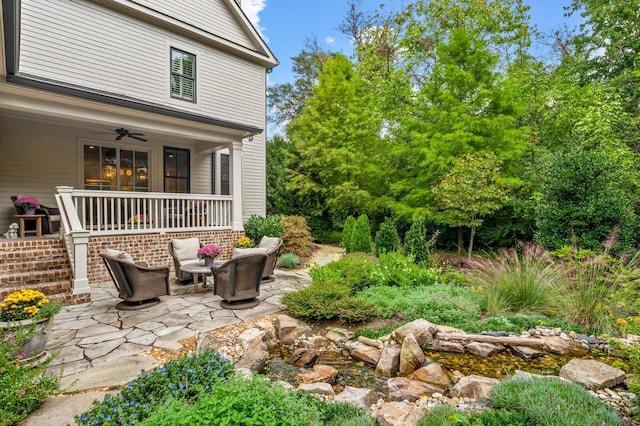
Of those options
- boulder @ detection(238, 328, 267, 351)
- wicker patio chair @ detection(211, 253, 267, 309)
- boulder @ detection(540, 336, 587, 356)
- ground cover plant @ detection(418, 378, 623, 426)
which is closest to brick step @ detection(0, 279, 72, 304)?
wicker patio chair @ detection(211, 253, 267, 309)

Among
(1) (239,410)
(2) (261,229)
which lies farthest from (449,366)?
(2) (261,229)

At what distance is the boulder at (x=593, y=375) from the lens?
3.11 meters

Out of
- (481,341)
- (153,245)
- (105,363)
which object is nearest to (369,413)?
(481,341)

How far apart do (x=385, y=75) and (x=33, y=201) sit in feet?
46.2

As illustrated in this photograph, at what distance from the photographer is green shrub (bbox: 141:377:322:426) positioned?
1.93m

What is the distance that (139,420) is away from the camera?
90.6 inches

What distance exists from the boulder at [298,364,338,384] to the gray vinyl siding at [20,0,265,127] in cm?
926

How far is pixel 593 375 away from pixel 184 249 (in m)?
7.16

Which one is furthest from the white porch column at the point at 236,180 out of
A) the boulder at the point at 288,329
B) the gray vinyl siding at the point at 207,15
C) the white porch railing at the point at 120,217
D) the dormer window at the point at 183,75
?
the boulder at the point at 288,329

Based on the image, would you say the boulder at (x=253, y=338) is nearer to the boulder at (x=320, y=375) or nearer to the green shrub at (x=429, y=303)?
the boulder at (x=320, y=375)

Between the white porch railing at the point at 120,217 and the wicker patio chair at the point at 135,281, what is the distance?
3.48 feet

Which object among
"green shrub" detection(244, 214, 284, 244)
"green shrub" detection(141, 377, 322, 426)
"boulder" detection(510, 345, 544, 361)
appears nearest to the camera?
"green shrub" detection(141, 377, 322, 426)

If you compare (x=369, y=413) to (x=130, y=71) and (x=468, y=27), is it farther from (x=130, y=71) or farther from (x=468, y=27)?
(x=468, y=27)

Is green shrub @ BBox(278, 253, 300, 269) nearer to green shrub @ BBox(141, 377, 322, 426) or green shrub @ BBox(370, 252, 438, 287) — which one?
green shrub @ BBox(370, 252, 438, 287)
